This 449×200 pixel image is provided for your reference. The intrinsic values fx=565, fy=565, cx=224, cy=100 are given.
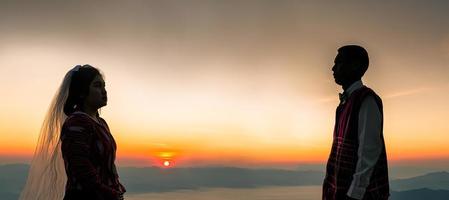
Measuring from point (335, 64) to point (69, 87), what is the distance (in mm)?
2164

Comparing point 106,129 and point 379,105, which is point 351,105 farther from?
point 106,129

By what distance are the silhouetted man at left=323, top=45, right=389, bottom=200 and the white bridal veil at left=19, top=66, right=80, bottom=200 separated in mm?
2353

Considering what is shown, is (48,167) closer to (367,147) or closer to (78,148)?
(78,148)

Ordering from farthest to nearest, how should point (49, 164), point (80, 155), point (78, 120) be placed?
point (49, 164) < point (78, 120) < point (80, 155)

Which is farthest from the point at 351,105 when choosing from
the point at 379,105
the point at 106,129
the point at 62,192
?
the point at 62,192

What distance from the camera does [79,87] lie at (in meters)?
4.50

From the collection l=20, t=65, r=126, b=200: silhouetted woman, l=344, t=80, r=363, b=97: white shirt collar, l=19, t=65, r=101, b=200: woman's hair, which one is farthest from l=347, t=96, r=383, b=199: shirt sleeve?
l=19, t=65, r=101, b=200: woman's hair

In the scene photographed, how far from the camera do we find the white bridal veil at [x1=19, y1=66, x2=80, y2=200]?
4957 millimetres

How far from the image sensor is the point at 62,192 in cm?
499

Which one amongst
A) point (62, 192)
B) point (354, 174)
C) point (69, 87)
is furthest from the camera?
point (62, 192)

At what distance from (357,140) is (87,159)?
2078 millimetres

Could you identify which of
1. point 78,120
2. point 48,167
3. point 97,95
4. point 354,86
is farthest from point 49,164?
point 354,86

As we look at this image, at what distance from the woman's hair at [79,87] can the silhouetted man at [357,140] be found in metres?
1.96

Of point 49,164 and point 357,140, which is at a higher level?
point 357,140
